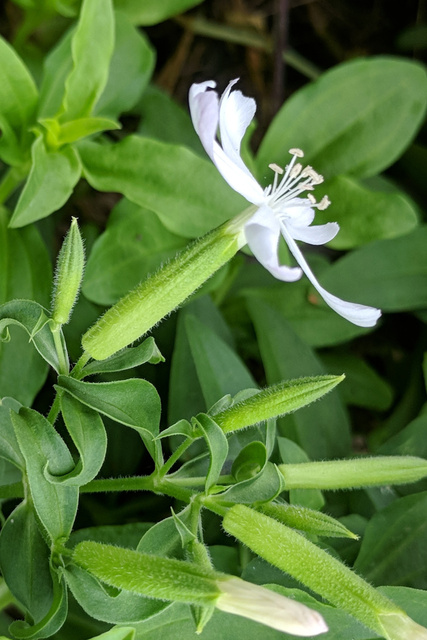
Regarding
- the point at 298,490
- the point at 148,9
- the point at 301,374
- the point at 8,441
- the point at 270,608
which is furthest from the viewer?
the point at 148,9

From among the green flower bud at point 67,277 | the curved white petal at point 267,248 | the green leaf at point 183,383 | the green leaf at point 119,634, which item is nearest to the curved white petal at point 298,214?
the curved white petal at point 267,248

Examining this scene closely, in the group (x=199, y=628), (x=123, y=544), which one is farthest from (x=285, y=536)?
(x=123, y=544)

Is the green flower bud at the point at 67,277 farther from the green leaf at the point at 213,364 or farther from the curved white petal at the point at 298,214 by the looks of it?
the green leaf at the point at 213,364

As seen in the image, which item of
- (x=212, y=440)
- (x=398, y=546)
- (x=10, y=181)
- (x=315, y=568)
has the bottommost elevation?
(x=398, y=546)

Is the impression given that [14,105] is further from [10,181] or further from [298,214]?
[298,214]

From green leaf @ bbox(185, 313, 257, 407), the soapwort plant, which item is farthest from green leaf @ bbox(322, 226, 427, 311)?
green leaf @ bbox(185, 313, 257, 407)

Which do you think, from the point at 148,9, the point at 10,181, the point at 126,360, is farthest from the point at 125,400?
the point at 148,9

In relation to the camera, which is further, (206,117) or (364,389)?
(364,389)
